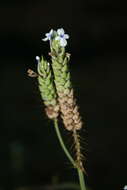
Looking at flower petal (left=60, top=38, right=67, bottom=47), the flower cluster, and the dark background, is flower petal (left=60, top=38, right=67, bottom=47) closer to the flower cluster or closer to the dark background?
the flower cluster

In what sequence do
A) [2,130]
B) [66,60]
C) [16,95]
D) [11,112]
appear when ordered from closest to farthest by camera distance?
1. [66,60]
2. [2,130]
3. [11,112]
4. [16,95]

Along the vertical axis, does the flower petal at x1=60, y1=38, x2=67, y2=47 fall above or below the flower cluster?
below

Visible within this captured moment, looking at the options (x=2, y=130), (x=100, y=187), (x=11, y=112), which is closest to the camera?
(x=100, y=187)

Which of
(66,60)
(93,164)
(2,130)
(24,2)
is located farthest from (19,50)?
(66,60)

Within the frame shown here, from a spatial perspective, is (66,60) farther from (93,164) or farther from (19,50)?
(19,50)

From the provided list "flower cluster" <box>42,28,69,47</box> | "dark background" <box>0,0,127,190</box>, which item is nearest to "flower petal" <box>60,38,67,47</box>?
"flower cluster" <box>42,28,69,47</box>

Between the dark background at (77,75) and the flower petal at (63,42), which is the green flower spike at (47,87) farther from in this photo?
the dark background at (77,75)

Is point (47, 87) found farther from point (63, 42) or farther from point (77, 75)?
point (77, 75)

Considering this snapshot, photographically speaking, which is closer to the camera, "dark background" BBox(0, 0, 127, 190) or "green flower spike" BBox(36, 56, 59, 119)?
"green flower spike" BBox(36, 56, 59, 119)
